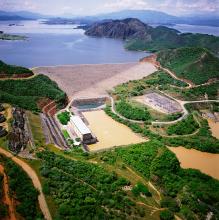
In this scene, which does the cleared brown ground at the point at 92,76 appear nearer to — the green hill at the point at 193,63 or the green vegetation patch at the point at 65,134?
the green hill at the point at 193,63

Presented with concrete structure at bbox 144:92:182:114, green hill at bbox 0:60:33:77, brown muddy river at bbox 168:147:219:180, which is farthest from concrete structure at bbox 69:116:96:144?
green hill at bbox 0:60:33:77

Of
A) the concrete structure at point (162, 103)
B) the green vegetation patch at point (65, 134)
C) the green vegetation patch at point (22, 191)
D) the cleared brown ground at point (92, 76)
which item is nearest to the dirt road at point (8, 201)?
the green vegetation patch at point (22, 191)

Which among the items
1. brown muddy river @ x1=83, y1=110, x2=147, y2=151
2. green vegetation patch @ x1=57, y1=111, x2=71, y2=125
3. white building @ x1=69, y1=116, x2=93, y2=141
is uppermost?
white building @ x1=69, y1=116, x2=93, y2=141

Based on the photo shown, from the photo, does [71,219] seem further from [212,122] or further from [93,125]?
[212,122]

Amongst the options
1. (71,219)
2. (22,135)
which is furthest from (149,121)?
(71,219)

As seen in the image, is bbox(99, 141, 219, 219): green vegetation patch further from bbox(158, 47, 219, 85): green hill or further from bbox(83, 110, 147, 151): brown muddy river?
bbox(158, 47, 219, 85): green hill

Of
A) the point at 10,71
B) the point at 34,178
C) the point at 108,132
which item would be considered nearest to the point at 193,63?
the point at 108,132

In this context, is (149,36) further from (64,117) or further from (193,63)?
(64,117)
